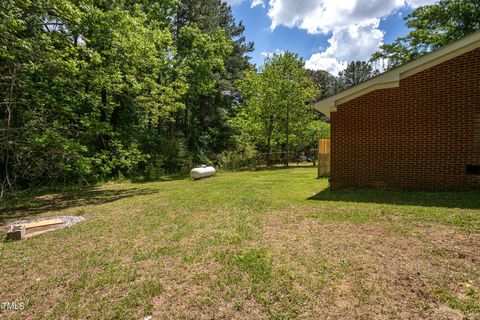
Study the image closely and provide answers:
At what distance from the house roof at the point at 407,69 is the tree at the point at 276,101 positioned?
1324 cm

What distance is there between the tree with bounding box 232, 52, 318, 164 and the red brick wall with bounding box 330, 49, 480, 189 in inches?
531

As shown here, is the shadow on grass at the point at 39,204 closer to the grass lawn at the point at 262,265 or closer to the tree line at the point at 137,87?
the tree line at the point at 137,87

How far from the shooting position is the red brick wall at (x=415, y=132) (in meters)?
5.80

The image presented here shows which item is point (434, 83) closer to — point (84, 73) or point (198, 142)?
point (84, 73)

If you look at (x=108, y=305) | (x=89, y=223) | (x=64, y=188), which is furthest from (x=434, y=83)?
(x=64, y=188)

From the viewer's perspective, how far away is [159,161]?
15.4 meters

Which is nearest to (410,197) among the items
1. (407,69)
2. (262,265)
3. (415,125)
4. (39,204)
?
(415,125)

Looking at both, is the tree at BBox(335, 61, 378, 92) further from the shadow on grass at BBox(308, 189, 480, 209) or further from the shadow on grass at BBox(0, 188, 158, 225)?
the shadow on grass at BBox(0, 188, 158, 225)

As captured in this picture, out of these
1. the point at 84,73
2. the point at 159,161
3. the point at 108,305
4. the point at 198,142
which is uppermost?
the point at 84,73

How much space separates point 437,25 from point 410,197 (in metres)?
18.0

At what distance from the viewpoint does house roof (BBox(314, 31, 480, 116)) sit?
568 centimetres

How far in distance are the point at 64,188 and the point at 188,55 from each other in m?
13.2

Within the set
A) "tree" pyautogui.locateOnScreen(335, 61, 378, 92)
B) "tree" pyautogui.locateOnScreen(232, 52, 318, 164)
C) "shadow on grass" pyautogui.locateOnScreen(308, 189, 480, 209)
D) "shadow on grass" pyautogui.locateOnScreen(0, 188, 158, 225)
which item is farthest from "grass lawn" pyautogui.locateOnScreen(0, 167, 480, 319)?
"tree" pyautogui.locateOnScreen(335, 61, 378, 92)

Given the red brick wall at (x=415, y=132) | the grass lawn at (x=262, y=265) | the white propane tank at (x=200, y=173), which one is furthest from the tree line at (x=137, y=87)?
the red brick wall at (x=415, y=132)
